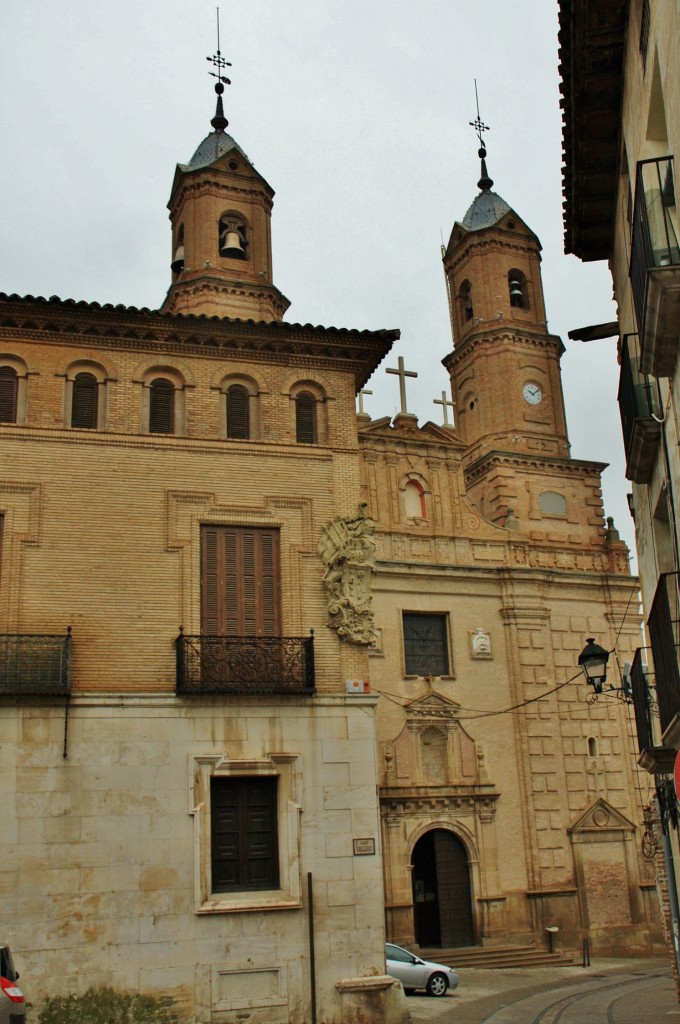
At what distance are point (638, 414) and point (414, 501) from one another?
22753mm

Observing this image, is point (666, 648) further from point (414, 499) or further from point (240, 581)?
point (414, 499)

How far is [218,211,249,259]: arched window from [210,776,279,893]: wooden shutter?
2537 centimetres

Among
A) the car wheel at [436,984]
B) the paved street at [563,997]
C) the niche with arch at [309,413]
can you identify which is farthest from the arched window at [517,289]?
the car wheel at [436,984]

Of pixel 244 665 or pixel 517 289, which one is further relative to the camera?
pixel 517 289

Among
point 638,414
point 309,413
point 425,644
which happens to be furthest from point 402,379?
point 638,414

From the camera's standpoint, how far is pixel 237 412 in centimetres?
1983

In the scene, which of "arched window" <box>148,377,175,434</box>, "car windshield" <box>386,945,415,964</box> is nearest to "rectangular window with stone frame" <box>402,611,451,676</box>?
"car windshield" <box>386,945,415,964</box>

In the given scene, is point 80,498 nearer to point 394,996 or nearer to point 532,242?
point 394,996

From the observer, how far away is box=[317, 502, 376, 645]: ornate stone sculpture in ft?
61.0

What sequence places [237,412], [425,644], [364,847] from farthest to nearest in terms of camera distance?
[425,644] → [237,412] → [364,847]

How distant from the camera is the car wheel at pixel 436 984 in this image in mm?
24641

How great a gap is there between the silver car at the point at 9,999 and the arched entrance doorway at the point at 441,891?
1989cm

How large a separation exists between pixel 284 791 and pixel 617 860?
19611 millimetres

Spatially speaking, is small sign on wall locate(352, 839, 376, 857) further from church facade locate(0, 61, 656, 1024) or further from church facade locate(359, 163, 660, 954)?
church facade locate(359, 163, 660, 954)
